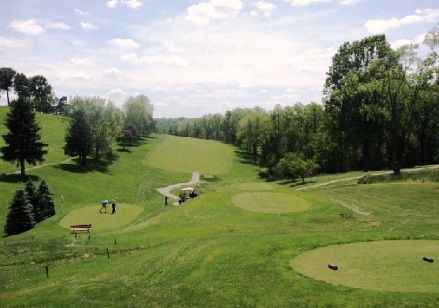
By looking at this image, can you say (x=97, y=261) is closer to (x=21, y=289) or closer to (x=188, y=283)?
(x=21, y=289)

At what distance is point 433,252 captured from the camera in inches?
632

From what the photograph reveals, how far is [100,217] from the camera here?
35500mm

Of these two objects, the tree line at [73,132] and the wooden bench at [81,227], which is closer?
the wooden bench at [81,227]

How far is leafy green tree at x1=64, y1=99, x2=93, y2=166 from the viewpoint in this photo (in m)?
75.2

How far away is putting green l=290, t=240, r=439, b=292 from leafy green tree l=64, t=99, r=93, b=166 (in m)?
67.3

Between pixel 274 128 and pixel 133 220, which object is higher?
pixel 274 128

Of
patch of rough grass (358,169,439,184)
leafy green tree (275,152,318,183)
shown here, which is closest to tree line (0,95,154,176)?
leafy green tree (275,152,318,183)

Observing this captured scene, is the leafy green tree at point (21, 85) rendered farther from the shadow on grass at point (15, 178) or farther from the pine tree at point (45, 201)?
the pine tree at point (45, 201)

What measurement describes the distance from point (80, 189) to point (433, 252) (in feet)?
191

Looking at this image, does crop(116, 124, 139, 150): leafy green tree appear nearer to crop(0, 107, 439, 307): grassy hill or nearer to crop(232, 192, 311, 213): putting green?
crop(0, 107, 439, 307): grassy hill

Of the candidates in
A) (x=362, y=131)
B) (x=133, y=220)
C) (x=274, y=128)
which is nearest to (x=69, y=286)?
(x=133, y=220)

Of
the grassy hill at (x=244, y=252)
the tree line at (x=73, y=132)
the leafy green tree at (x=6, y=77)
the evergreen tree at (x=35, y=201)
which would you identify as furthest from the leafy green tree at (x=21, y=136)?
the leafy green tree at (x=6, y=77)

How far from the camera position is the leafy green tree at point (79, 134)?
75.2 meters

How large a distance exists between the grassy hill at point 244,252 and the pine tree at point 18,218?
5399 millimetres
